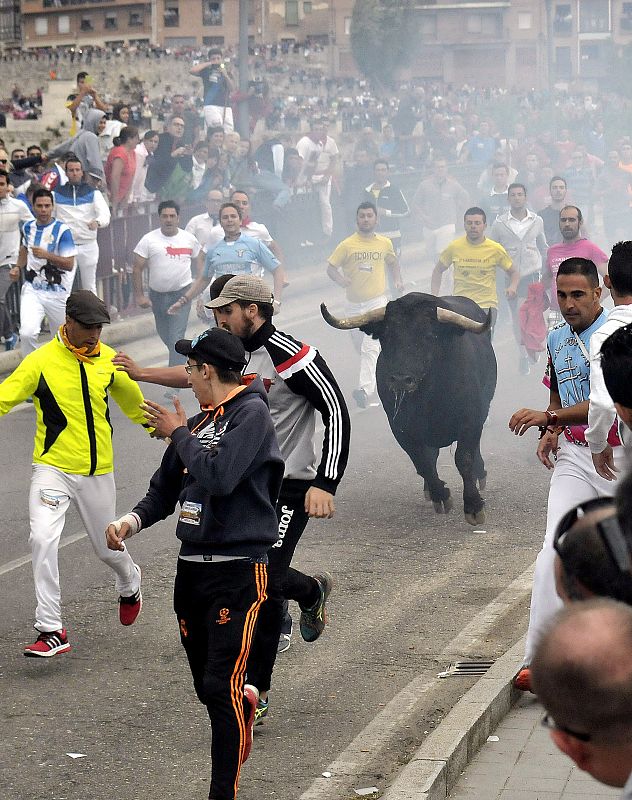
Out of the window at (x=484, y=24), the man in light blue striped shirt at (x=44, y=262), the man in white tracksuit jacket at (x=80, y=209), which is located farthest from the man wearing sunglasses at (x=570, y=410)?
the window at (x=484, y=24)

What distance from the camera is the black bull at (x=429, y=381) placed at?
9789 millimetres

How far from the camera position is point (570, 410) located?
20.0ft

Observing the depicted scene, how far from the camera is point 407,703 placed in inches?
248

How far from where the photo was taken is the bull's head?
978 cm

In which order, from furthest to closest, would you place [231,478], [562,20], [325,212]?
1. [562,20]
2. [325,212]
3. [231,478]

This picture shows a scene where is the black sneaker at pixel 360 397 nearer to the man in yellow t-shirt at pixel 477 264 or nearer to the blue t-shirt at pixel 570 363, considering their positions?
the man in yellow t-shirt at pixel 477 264

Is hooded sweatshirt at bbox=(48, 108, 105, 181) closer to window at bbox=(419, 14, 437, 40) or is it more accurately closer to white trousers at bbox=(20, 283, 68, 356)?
white trousers at bbox=(20, 283, 68, 356)

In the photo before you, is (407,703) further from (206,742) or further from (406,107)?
(406,107)

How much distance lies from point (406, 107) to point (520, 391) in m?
23.1

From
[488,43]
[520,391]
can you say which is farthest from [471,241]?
[488,43]

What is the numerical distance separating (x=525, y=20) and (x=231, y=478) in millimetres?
95403

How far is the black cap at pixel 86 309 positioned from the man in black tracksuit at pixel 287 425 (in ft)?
1.78

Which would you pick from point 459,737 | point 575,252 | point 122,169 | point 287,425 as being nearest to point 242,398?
point 287,425

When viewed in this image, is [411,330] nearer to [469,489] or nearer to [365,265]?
[469,489]
